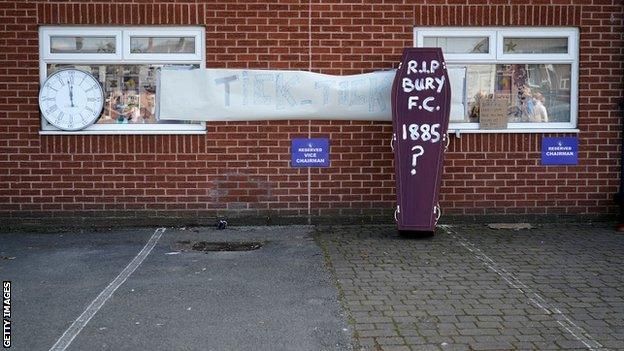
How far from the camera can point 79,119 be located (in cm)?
909

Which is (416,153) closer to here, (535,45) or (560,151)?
(560,151)

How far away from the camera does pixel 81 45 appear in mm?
9117

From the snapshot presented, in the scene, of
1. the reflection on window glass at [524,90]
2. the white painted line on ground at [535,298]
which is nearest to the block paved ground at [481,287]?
the white painted line on ground at [535,298]

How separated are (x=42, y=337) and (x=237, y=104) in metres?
4.73

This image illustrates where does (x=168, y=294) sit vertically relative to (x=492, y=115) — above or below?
below

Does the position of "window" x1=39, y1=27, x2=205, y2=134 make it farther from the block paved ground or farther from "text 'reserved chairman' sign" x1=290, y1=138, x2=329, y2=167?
the block paved ground

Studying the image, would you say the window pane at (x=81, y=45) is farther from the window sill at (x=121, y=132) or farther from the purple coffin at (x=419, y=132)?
the purple coffin at (x=419, y=132)

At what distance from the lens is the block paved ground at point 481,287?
5.08 meters

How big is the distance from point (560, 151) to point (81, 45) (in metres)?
6.68

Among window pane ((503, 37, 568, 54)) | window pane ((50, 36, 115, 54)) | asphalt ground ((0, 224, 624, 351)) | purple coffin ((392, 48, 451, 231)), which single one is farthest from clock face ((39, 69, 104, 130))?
window pane ((503, 37, 568, 54))

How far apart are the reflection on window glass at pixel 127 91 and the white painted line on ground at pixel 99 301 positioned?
1831mm

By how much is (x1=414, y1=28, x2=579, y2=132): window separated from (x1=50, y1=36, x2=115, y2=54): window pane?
163 inches

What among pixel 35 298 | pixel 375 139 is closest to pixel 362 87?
pixel 375 139

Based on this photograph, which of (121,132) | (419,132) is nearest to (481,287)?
(419,132)
